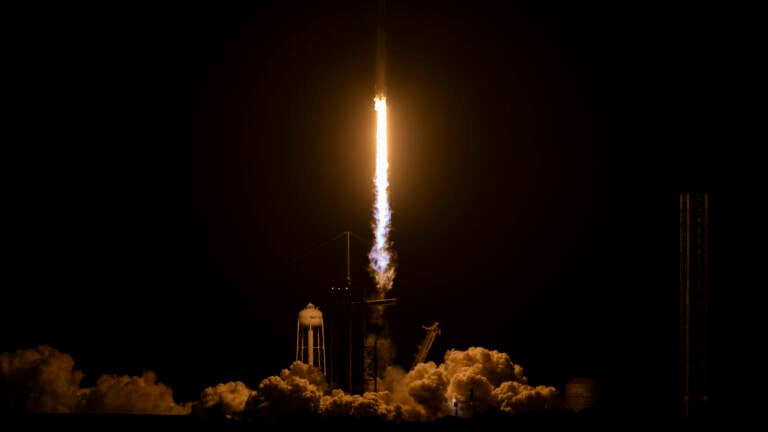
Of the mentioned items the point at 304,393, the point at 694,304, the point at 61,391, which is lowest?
the point at 61,391

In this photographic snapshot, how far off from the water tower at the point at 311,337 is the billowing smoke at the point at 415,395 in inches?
46.7

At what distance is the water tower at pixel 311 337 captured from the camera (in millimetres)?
28859

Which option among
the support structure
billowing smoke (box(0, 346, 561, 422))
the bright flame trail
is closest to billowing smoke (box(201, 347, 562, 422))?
billowing smoke (box(0, 346, 561, 422))

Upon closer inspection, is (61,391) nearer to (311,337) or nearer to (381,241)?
(311,337)

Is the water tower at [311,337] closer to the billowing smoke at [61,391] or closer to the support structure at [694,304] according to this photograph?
the billowing smoke at [61,391]

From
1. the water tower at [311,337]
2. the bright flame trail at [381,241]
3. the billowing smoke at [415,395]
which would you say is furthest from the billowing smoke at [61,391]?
the bright flame trail at [381,241]

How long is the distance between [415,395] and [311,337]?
11.1 feet

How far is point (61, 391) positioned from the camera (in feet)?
103

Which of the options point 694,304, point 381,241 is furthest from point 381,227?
point 694,304

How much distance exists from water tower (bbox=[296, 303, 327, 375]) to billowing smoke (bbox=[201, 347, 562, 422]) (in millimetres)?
1186

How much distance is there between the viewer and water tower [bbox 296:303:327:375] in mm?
28859

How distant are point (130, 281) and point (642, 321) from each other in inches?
720

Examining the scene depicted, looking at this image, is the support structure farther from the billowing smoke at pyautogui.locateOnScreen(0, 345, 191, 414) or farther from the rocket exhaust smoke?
the billowing smoke at pyautogui.locateOnScreen(0, 345, 191, 414)

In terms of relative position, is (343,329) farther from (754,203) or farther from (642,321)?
(754,203)
